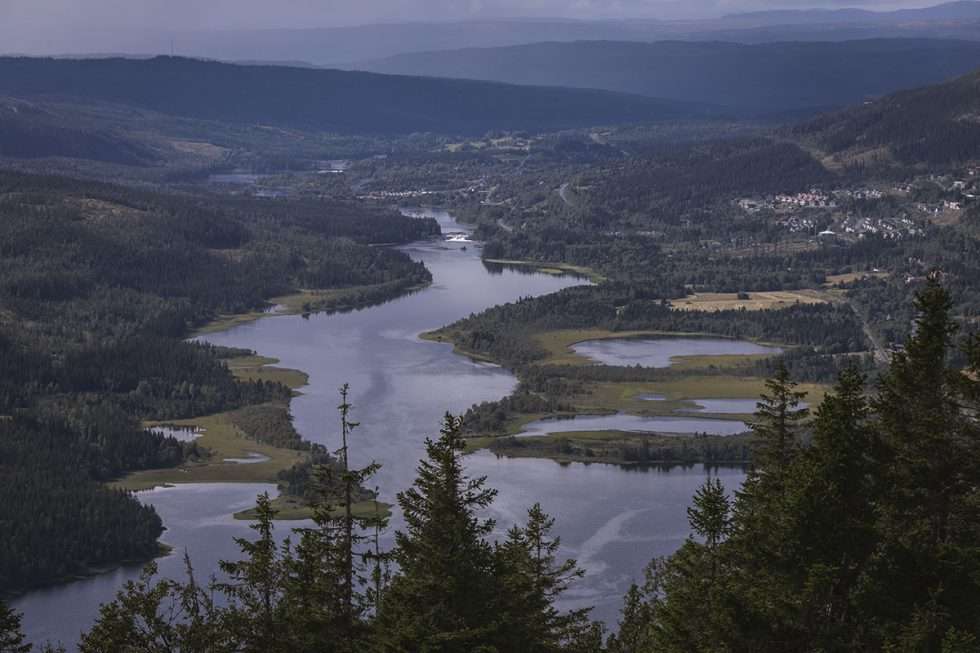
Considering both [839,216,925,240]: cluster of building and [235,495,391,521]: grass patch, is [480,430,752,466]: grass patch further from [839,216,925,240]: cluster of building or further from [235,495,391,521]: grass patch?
[839,216,925,240]: cluster of building

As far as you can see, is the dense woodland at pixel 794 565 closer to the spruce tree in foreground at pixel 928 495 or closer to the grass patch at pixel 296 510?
the spruce tree in foreground at pixel 928 495

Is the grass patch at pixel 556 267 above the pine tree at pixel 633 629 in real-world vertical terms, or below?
below

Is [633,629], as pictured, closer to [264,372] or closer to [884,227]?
[264,372]

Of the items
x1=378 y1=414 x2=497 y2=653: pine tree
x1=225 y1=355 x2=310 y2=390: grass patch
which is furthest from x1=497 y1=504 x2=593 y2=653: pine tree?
x1=225 y1=355 x2=310 y2=390: grass patch

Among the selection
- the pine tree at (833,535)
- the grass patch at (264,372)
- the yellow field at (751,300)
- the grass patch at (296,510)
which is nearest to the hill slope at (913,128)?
the yellow field at (751,300)

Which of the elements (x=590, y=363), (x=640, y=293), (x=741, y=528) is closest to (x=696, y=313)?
(x=640, y=293)

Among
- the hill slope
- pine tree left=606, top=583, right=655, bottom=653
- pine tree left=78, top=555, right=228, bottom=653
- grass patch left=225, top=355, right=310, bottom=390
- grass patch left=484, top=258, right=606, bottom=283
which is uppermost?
pine tree left=78, top=555, right=228, bottom=653
